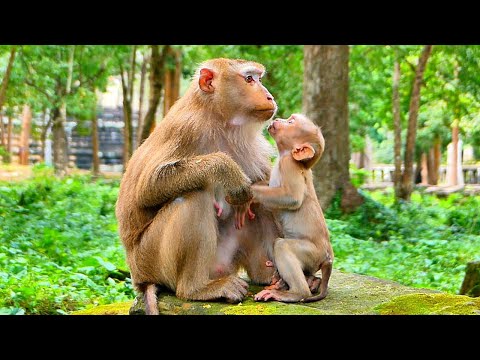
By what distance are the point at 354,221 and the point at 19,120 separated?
20.8m

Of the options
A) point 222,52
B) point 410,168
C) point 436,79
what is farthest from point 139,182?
point 436,79

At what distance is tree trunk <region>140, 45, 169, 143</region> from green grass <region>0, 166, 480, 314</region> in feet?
5.59

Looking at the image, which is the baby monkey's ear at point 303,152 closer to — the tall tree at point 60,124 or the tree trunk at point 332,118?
the tree trunk at point 332,118

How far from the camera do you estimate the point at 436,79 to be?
727 inches

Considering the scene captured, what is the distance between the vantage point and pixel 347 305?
4.74 metres

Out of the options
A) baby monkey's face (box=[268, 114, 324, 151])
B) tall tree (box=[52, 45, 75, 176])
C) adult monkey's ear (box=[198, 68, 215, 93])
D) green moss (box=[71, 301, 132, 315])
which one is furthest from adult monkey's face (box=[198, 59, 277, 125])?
tall tree (box=[52, 45, 75, 176])

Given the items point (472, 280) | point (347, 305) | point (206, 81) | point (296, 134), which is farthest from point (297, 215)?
point (472, 280)

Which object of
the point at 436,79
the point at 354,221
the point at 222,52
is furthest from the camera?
the point at 436,79

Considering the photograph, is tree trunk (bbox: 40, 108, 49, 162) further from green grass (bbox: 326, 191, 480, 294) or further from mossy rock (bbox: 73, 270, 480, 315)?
mossy rock (bbox: 73, 270, 480, 315)

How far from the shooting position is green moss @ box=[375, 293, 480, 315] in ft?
14.5

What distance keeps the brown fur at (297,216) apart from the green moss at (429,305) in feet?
1.65
